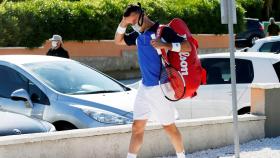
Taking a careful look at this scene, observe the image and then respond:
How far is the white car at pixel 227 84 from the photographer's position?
10422 millimetres

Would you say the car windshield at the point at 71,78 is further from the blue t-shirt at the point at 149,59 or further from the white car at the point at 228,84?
the blue t-shirt at the point at 149,59

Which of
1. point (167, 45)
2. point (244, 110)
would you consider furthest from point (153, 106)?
point (244, 110)

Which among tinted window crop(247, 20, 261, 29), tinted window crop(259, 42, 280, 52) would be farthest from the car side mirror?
tinted window crop(247, 20, 261, 29)

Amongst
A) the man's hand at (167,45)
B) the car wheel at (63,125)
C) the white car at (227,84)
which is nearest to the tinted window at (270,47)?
the white car at (227,84)

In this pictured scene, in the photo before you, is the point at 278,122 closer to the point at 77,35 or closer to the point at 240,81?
the point at 240,81

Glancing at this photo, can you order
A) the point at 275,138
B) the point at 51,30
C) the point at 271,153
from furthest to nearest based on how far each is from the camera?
the point at 51,30, the point at 275,138, the point at 271,153

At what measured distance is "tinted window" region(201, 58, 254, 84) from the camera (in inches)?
414

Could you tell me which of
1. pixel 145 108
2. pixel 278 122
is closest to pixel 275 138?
pixel 278 122

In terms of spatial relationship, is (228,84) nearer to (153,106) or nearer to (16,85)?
(16,85)

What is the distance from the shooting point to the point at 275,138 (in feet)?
32.2

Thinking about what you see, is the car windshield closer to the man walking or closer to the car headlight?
the car headlight

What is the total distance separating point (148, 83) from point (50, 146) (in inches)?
50.3

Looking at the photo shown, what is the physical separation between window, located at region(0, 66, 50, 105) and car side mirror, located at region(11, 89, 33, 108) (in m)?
0.11

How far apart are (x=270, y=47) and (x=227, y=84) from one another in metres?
5.33
